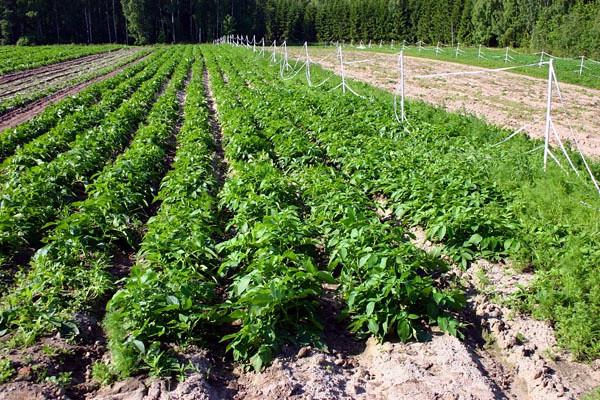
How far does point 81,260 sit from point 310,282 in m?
2.85

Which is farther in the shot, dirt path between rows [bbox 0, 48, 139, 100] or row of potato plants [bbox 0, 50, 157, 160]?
dirt path between rows [bbox 0, 48, 139, 100]

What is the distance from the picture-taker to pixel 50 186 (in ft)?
24.0

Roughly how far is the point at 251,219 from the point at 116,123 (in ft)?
25.7

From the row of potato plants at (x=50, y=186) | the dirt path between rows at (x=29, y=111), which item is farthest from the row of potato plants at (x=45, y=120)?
the row of potato plants at (x=50, y=186)

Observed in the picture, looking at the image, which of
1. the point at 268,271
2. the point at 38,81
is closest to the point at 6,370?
the point at 268,271

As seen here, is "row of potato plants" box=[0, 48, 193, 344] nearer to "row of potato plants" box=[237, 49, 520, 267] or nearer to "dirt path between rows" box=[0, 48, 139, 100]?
"row of potato plants" box=[237, 49, 520, 267]

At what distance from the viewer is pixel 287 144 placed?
30.9 ft

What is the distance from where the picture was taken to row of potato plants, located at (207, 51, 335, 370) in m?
4.11

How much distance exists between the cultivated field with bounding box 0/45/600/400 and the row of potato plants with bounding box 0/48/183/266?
4cm

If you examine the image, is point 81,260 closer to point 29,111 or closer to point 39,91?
point 29,111

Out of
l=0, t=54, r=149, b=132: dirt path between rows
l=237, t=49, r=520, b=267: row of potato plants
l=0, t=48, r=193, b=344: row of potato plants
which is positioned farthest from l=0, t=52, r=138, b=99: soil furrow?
l=0, t=48, r=193, b=344: row of potato plants

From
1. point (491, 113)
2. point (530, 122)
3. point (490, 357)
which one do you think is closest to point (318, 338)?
Answer: point (490, 357)

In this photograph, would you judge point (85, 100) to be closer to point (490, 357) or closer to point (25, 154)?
point (25, 154)

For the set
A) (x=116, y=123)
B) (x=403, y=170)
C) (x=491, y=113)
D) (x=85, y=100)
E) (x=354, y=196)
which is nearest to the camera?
(x=354, y=196)
